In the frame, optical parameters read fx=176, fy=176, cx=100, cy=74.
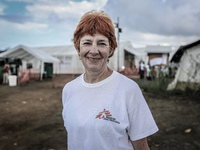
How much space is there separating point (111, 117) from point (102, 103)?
14cm

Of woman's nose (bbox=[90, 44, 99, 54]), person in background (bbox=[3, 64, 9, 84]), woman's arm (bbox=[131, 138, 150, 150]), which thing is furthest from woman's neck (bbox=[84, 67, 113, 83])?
person in background (bbox=[3, 64, 9, 84])

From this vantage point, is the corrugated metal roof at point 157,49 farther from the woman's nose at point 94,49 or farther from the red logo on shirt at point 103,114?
the red logo on shirt at point 103,114

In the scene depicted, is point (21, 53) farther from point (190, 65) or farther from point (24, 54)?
point (190, 65)

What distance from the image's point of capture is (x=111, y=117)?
136 cm

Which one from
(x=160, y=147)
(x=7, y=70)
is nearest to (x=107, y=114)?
(x=160, y=147)

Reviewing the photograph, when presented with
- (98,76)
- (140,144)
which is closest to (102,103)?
(98,76)

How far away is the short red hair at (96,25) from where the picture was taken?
1479 millimetres

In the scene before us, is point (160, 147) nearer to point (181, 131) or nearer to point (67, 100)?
point (181, 131)

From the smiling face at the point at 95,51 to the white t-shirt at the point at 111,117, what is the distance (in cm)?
15

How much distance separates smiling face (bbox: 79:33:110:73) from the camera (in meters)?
1.50

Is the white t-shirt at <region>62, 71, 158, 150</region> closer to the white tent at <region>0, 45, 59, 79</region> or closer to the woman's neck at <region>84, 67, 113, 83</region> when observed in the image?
the woman's neck at <region>84, 67, 113, 83</region>

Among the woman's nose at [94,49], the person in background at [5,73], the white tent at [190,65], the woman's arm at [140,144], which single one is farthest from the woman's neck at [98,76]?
the person in background at [5,73]

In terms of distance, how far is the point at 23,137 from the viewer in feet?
15.0

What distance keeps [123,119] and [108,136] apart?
18 centimetres
